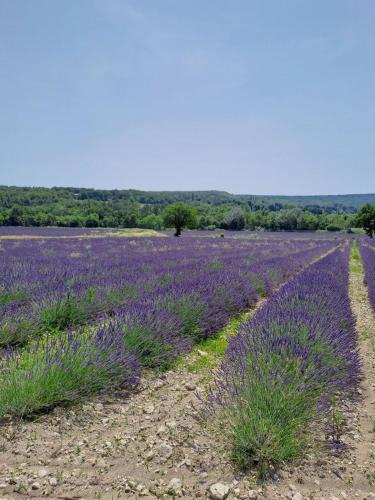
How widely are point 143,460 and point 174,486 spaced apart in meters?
0.34

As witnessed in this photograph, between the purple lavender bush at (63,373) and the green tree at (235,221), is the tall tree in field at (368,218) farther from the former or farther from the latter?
the purple lavender bush at (63,373)

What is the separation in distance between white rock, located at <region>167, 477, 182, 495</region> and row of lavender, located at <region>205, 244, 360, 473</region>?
399mm

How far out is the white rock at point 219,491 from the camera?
1.90 m

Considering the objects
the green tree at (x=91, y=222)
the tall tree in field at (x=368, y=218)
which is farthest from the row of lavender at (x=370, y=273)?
the green tree at (x=91, y=222)

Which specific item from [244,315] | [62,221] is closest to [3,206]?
[62,221]

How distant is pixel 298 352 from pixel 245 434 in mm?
1033

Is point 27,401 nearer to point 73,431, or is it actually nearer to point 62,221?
point 73,431

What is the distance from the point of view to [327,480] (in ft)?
6.86

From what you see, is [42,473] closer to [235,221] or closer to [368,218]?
[368,218]

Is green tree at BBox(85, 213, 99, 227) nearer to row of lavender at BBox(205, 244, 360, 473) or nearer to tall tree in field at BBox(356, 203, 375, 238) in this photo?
tall tree in field at BBox(356, 203, 375, 238)

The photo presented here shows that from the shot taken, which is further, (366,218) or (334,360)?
(366,218)

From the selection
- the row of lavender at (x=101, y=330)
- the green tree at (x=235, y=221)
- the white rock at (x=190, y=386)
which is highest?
the green tree at (x=235, y=221)

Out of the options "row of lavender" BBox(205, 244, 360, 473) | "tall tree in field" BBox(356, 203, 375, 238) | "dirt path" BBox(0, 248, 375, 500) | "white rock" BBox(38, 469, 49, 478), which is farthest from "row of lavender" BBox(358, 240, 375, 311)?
"tall tree in field" BBox(356, 203, 375, 238)

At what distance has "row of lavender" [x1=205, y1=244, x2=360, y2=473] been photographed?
2.17 metres
